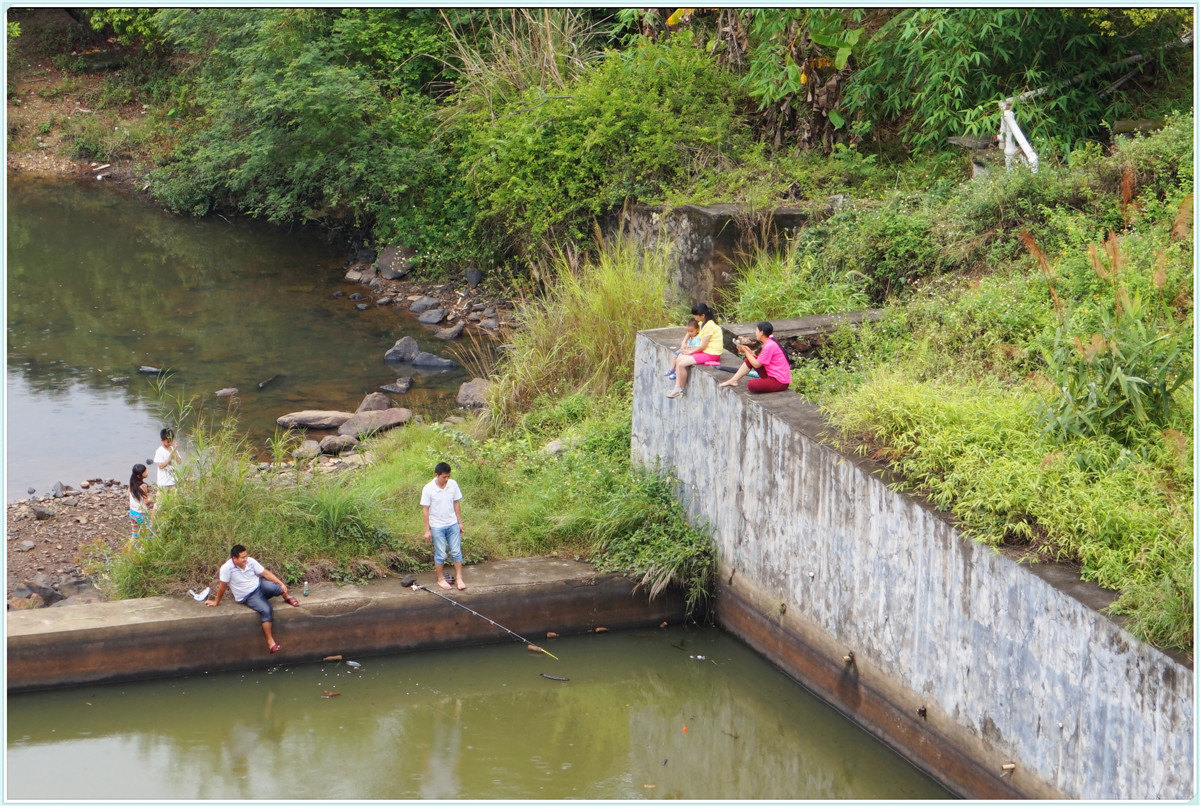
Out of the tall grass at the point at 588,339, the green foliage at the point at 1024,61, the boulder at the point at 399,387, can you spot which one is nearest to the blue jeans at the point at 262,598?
the tall grass at the point at 588,339

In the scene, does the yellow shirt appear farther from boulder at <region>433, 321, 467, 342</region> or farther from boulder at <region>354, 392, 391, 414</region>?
boulder at <region>433, 321, 467, 342</region>

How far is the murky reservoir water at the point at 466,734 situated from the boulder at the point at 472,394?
5.37 meters

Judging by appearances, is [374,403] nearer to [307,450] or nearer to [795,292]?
[307,450]

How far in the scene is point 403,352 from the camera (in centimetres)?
1586

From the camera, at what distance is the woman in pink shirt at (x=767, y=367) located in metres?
8.80

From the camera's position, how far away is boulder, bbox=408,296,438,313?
58.1ft

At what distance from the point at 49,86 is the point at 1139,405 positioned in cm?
2583

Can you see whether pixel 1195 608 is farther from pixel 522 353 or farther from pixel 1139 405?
pixel 522 353

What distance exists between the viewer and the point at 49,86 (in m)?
26.6

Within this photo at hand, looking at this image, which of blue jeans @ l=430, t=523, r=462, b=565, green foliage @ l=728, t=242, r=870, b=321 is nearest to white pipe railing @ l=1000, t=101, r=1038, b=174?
green foliage @ l=728, t=242, r=870, b=321

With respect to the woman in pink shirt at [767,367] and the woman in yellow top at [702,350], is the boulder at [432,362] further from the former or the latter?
the woman in pink shirt at [767,367]

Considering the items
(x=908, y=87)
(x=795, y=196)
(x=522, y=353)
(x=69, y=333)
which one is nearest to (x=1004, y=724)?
(x=522, y=353)

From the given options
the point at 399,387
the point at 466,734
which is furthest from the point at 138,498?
the point at 399,387

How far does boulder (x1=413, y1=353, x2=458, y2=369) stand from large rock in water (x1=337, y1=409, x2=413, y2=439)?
2.19m
